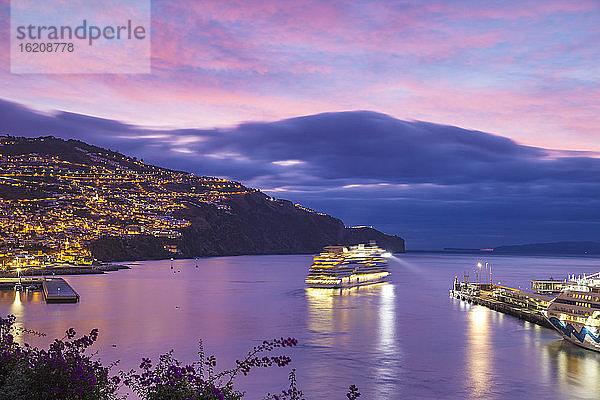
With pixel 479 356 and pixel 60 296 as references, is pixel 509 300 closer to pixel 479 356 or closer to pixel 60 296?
pixel 479 356

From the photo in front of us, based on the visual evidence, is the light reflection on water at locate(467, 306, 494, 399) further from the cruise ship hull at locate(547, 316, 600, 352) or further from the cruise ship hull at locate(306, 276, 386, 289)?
the cruise ship hull at locate(306, 276, 386, 289)

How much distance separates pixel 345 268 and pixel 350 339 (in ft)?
232

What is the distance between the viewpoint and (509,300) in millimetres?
76750

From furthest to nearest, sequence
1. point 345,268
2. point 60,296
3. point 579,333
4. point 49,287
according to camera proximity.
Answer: point 345,268, point 49,287, point 60,296, point 579,333

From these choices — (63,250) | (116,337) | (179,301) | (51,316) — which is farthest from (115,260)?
(116,337)

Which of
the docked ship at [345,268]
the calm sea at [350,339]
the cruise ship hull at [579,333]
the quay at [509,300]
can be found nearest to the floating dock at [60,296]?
the calm sea at [350,339]

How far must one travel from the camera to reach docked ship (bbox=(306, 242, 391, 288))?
10475 cm

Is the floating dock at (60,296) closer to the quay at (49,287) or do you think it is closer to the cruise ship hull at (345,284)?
the quay at (49,287)

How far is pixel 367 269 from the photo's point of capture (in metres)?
126

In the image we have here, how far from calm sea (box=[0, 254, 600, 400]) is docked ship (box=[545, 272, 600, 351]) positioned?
1.21 metres

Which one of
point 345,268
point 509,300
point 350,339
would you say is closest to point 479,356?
point 350,339

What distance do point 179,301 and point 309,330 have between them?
29.3 meters

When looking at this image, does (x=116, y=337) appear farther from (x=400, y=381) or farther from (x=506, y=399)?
(x=506, y=399)

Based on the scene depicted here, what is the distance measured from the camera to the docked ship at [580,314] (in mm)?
43906
